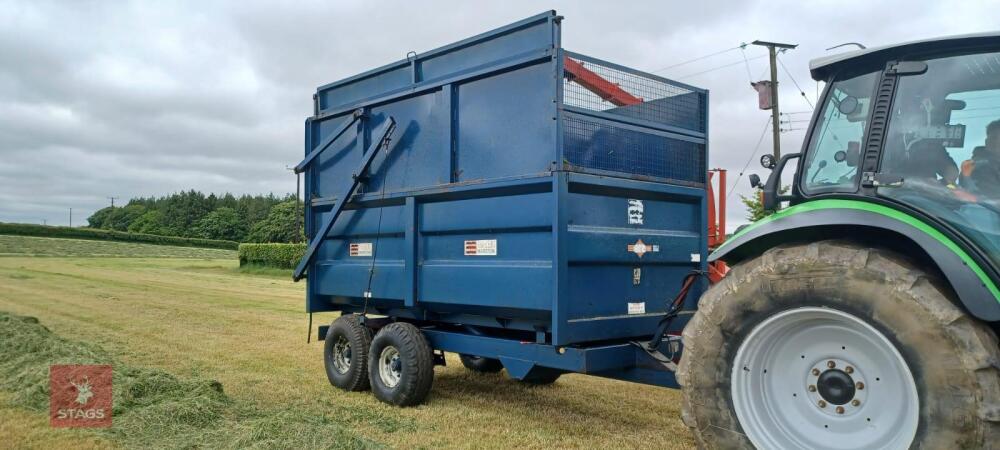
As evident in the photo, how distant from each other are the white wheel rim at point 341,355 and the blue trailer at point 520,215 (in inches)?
0.7

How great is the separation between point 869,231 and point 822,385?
2.48 feet

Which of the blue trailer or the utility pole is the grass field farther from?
the utility pole

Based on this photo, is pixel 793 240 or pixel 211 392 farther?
pixel 211 392

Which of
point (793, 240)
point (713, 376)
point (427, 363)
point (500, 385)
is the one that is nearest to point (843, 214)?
point (793, 240)

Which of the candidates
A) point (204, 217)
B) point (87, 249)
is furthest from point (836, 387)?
point (204, 217)

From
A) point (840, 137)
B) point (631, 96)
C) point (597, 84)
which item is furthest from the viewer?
point (631, 96)

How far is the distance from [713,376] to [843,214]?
3.23 ft

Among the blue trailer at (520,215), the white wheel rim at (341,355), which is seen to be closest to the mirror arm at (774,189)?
the blue trailer at (520,215)

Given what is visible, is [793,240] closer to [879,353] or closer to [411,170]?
[879,353]

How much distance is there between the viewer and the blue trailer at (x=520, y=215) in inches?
198

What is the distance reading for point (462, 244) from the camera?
5.83 m

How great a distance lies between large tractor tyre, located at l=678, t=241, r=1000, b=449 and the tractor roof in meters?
0.95

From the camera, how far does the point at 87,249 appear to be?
154ft

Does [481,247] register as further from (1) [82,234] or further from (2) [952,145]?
(1) [82,234]
